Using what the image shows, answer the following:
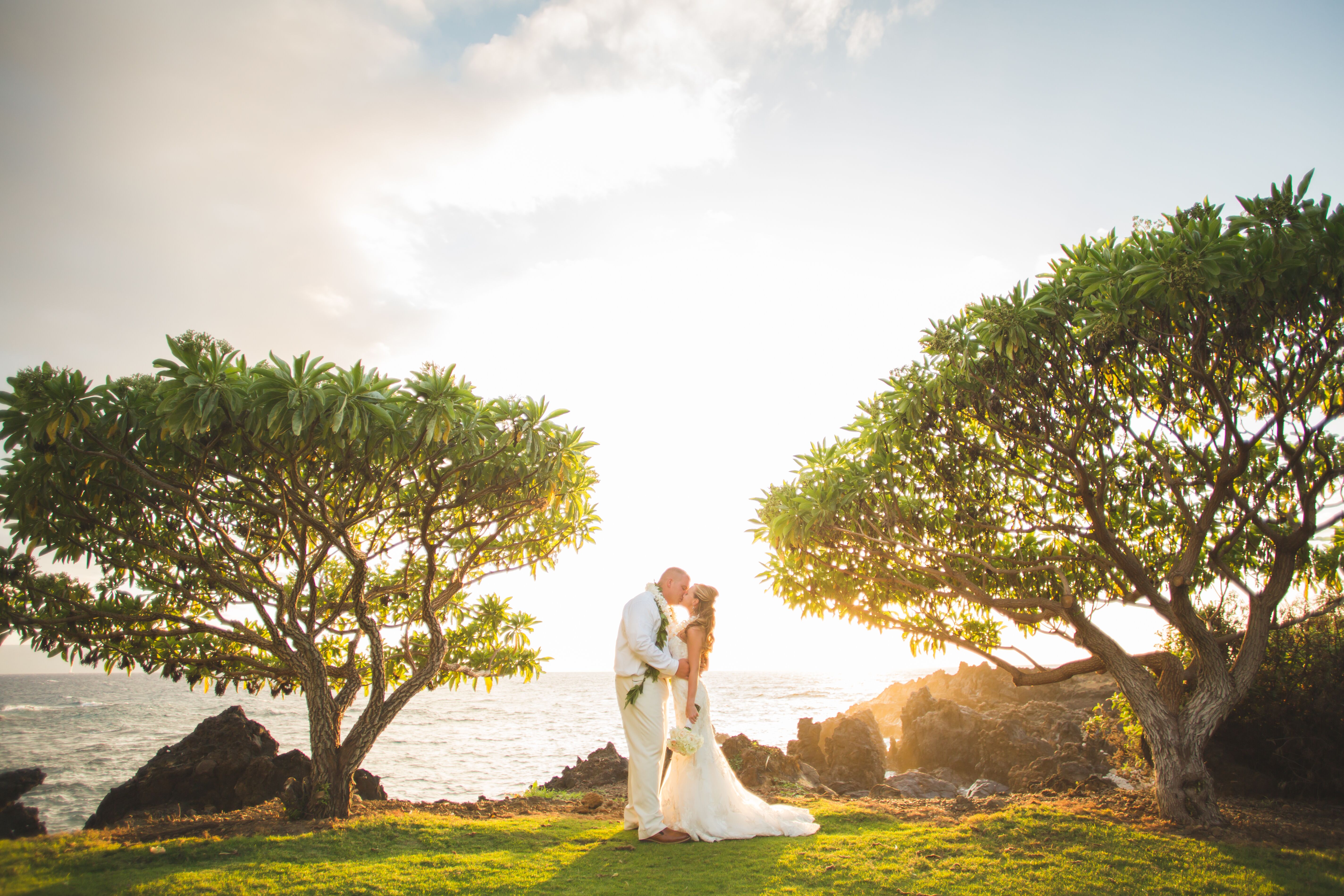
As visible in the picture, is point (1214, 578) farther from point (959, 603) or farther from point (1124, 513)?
point (959, 603)

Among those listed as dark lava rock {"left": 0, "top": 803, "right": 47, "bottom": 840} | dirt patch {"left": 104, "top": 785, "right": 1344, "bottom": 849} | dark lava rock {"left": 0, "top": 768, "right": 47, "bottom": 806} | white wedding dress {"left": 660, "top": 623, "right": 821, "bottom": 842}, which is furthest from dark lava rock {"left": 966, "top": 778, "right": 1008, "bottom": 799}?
dark lava rock {"left": 0, "top": 768, "right": 47, "bottom": 806}

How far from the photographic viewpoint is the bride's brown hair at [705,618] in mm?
6770

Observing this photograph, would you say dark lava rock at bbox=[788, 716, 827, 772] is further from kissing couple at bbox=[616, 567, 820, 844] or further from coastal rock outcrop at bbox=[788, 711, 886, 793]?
kissing couple at bbox=[616, 567, 820, 844]

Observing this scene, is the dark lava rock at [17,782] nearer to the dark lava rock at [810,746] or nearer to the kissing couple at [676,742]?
the kissing couple at [676,742]

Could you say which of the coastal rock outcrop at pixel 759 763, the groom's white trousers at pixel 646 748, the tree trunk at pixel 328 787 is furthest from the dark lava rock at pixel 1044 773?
the tree trunk at pixel 328 787

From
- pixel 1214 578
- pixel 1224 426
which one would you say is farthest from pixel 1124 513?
pixel 1224 426

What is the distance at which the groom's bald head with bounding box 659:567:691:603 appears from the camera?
6.96 m

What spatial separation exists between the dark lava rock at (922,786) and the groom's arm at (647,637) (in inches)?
426

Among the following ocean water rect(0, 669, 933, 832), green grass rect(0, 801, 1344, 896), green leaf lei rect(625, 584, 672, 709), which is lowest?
ocean water rect(0, 669, 933, 832)

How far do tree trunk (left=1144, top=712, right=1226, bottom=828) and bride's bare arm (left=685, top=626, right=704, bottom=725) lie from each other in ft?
18.6

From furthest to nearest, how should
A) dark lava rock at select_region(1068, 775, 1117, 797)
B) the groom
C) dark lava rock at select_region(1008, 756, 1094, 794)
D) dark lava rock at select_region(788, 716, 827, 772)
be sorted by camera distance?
1. dark lava rock at select_region(788, 716, 827, 772)
2. dark lava rock at select_region(1008, 756, 1094, 794)
3. dark lava rock at select_region(1068, 775, 1117, 797)
4. the groom

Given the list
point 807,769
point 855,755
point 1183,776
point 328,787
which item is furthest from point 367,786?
point 1183,776

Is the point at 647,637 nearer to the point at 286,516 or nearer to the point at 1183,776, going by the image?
the point at 286,516

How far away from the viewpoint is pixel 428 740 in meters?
34.9
